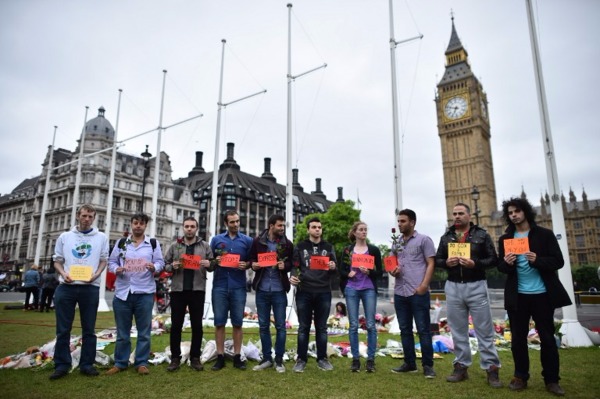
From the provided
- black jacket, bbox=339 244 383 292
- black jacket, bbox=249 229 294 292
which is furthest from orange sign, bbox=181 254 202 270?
black jacket, bbox=339 244 383 292

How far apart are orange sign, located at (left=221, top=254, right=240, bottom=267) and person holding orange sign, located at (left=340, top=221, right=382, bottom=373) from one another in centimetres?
174

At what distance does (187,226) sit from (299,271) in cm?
195

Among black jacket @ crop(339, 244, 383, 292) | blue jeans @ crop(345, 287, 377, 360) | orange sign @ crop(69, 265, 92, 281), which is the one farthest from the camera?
black jacket @ crop(339, 244, 383, 292)

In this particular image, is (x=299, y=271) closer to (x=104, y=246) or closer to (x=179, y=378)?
(x=179, y=378)

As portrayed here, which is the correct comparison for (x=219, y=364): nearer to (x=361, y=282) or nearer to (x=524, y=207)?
(x=361, y=282)

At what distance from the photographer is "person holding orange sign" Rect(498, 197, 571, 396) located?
475 centimetres

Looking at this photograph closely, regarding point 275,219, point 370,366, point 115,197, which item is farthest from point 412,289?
point 115,197

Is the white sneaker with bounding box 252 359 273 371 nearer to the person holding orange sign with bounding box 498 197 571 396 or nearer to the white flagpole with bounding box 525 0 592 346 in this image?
the person holding orange sign with bounding box 498 197 571 396

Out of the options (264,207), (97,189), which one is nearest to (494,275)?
(264,207)

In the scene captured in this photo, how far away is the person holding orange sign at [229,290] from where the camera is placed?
6.04 meters

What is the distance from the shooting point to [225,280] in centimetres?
619

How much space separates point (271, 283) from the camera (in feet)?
20.2

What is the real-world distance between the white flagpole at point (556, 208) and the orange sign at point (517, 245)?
13.4 feet

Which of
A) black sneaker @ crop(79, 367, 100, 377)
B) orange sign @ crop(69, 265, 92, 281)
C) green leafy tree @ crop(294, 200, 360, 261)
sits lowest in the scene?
black sneaker @ crop(79, 367, 100, 377)
